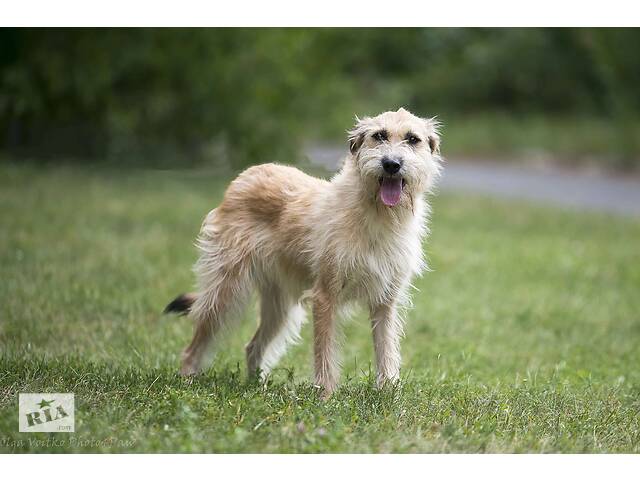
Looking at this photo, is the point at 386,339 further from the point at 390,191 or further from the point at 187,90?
the point at 187,90

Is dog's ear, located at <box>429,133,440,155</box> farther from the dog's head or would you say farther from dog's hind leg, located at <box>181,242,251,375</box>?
dog's hind leg, located at <box>181,242,251,375</box>

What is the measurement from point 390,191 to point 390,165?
0.16 m

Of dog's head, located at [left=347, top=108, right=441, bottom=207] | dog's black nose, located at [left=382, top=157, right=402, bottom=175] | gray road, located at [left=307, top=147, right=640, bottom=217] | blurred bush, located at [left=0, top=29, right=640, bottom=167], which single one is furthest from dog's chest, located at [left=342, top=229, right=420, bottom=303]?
blurred bush, located at [left=0, top=29, right=640, bottom=167]

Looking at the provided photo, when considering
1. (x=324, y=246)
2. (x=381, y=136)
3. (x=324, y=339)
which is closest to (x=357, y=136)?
(x=381, y=136)

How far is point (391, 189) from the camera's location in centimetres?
500

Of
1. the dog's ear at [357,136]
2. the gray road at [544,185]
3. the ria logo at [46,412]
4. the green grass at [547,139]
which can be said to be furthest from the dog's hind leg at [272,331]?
the green grass at [547,139]

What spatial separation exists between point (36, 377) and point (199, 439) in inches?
54.3

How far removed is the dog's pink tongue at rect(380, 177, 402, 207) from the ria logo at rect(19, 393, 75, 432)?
205 cm

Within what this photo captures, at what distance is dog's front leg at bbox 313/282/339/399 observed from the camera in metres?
5.21

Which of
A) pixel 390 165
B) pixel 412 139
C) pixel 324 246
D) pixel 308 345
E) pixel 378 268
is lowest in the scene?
pixel 308 345

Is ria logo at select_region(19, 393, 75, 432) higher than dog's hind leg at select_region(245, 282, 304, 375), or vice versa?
dog's hind leg at select_region(245, 282, 304, 375)

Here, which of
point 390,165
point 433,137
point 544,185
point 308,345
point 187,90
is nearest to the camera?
point 390,165

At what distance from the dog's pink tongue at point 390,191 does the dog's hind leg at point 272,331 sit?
134cm

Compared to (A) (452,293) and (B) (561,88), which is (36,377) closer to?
(A) (452,293)
